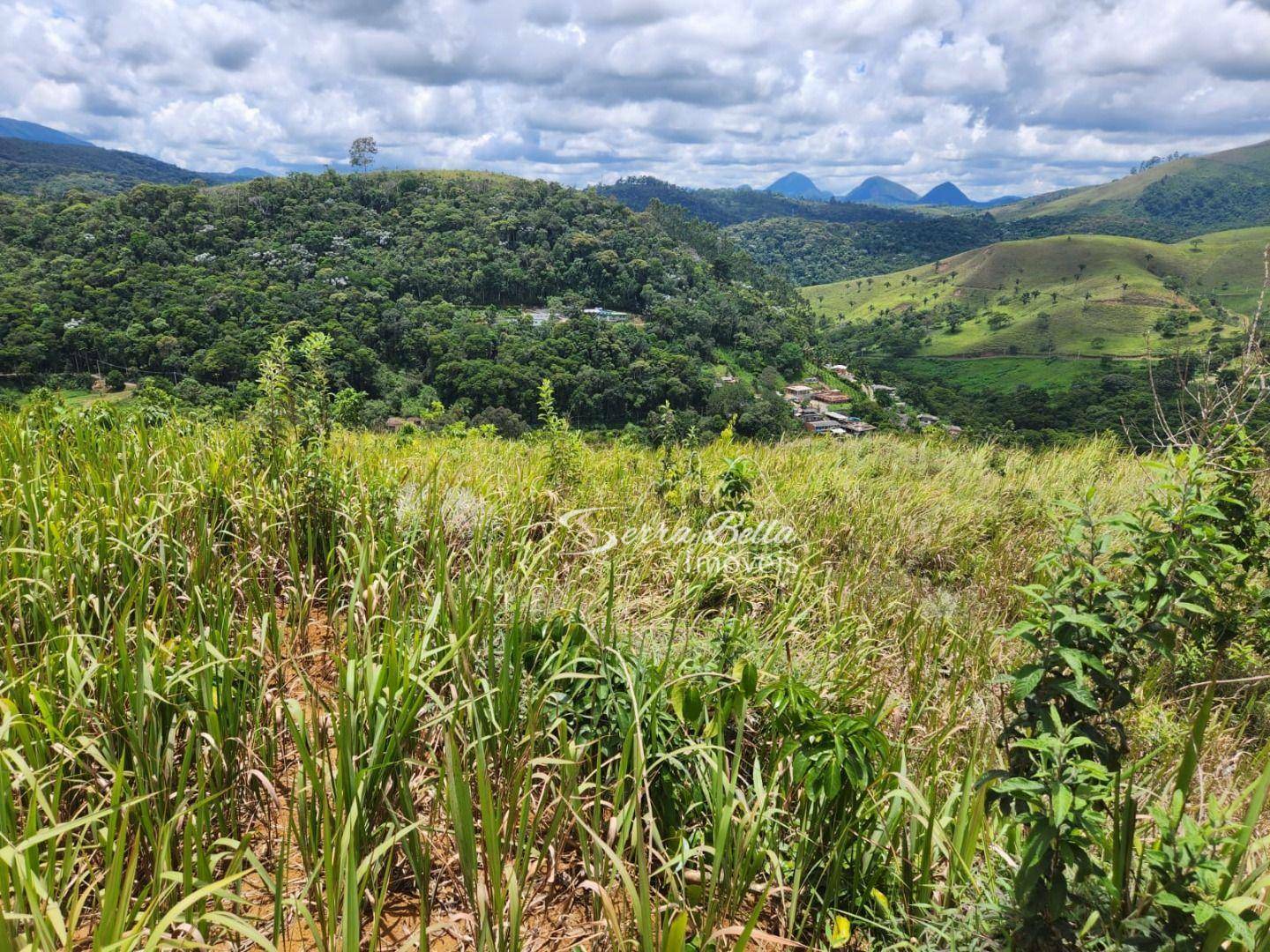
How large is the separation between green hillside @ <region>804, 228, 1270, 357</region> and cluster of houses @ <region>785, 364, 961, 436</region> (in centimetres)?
4140

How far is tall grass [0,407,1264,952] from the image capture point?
4.54ft

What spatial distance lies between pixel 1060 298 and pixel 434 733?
147072 mm

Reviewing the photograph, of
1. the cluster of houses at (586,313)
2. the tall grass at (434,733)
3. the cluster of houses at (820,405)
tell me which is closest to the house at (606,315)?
the cluster of houses at (586,313)

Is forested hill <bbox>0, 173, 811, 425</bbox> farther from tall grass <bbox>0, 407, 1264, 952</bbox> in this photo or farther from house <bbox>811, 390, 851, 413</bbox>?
tall grass <bbox>0, 407, 1264, 952</bbox>

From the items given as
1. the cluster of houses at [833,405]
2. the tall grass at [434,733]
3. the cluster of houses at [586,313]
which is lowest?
the cluster of houses at [833,405]

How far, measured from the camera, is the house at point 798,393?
66.8m

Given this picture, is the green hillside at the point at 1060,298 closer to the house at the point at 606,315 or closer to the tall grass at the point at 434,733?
the house at the point at 606,315

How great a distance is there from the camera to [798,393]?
2704 inches

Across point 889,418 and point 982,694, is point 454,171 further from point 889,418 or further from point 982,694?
point 982,694

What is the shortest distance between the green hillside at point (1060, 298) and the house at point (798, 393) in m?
53.1

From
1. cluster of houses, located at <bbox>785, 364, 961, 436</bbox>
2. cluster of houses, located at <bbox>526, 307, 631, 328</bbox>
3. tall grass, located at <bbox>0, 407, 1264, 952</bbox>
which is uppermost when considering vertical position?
cluster of houses, located at <bbox>526, 307, 631, 328</bbox>

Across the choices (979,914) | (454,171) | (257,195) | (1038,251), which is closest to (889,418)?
(979,914)

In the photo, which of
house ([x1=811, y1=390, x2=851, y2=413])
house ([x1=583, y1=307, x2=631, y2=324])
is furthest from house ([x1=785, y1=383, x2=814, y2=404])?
house ([x1=583, y1=307, x2=631, y2=324])

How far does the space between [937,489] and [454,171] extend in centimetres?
13711
